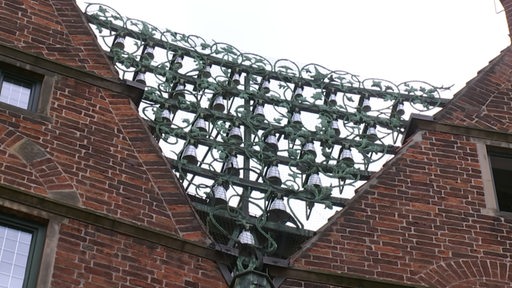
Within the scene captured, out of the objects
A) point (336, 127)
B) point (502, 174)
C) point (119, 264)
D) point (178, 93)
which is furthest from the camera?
point (336, 127)

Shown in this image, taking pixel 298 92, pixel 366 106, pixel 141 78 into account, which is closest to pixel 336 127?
pixel 366 106

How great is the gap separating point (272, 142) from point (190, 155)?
1220 millimetres

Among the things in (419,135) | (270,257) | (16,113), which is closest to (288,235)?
(270,257)

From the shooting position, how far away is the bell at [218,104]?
17266 mm

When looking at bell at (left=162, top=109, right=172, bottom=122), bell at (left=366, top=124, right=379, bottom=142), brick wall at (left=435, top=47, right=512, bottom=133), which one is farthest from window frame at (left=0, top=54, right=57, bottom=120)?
brick wall at (left=435, top=47, right=512, bottom=133)

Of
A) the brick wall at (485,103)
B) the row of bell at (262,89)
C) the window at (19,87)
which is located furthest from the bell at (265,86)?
the window at (19,87)

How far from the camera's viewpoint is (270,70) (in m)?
18.1

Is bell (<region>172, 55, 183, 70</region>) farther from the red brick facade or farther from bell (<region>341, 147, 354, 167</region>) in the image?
bell (<region>341, 147, 354, 167</region>)

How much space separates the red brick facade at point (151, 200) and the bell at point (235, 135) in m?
1.49

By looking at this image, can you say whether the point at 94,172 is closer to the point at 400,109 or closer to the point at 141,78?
the point at 141,78

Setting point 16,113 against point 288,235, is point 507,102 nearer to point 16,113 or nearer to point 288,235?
point 288,235

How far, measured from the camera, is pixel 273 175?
16.2 meters

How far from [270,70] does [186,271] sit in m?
4.74

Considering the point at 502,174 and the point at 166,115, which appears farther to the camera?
the point at 166,115
